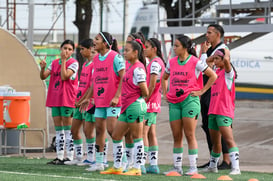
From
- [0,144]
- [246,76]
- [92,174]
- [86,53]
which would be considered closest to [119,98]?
[92,174]

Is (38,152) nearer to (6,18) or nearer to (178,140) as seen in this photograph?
(178,140)

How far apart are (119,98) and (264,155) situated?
4.90 metres

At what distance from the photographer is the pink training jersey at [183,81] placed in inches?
437

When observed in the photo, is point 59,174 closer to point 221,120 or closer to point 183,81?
point 183,81

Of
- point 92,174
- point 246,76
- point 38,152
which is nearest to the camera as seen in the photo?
point 92,174

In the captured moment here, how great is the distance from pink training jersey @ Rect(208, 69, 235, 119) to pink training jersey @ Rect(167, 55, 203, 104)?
0.37 metres

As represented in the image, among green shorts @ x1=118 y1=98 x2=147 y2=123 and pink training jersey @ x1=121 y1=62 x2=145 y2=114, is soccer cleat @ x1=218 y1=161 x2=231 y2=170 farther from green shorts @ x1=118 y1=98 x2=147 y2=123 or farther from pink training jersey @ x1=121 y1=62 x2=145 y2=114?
pink training jersey @ x1=121 y1=62 x2=145 y2=114

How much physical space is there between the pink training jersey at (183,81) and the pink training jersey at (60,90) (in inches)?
97.4

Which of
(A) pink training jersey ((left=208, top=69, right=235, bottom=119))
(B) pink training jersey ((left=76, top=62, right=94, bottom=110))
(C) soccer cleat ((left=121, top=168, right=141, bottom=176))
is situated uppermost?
(B) pink training jersey ((left=76, top=62, right=94, bottom=110))

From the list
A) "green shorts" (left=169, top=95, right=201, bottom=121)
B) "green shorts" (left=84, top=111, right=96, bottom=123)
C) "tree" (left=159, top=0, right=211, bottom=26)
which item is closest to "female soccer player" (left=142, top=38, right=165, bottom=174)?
"green shorts" (left=169, top=95, right=201, bottom=121)

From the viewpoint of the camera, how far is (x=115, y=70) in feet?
36.9

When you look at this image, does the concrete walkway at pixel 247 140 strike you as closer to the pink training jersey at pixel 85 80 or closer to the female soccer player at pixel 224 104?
the female soccer player at pixel 224 104

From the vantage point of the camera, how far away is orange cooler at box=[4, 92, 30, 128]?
49.2ft

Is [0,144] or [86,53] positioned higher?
[86,53]
